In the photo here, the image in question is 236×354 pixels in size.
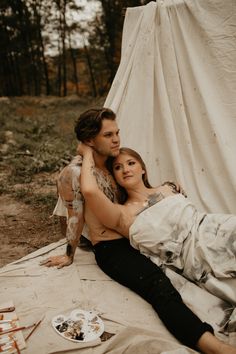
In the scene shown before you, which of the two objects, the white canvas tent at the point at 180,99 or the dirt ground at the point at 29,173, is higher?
the white canvas tent at the point at 180,99

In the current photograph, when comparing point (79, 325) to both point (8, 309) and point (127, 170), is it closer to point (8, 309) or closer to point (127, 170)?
point (8, 309)

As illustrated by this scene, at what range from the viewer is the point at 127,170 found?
2279 mm

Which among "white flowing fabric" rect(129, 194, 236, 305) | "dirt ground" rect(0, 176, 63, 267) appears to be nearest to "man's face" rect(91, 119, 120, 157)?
"white flowing fabric" rect(129, 194, 236, 305)

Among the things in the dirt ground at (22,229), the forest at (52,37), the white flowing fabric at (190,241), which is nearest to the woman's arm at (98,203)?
the white flowing fabric at (190,241)

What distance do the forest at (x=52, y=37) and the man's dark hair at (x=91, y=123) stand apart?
12.4 m

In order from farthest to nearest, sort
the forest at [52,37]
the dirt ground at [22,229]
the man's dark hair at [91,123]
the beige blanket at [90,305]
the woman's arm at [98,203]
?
the forest at [52,37] → the dirt ground at [22,229] → the man's dark hair at [91,123] → the woman's arm at [98,203] → the beige blanket at [90,305]

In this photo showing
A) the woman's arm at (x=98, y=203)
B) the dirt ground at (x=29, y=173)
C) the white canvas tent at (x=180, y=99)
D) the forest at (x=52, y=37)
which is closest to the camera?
the woman's arm at (x=98, y=203)

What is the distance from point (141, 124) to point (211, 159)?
1.99 ft

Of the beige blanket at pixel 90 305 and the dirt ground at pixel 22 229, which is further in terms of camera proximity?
the dirt ground at pixel 22 229

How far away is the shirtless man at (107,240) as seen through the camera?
1.84 metres

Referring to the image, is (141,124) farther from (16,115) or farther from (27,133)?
(16,115)

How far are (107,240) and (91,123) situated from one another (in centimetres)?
70

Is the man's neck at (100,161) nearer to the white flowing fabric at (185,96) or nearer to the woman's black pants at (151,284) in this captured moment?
the woman's black pants at (151,284)

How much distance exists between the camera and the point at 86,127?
2271 mm
